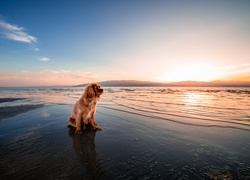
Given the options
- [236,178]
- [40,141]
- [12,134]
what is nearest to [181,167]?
[236,178]

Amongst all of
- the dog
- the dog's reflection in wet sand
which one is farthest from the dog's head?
the dog's reflection in wet sand

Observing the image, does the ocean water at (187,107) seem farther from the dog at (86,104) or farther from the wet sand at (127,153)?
the dog at (86,104)

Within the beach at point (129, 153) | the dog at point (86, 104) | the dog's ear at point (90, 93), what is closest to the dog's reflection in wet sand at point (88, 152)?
the beach at point (129, 153)

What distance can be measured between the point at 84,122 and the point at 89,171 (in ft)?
10.2

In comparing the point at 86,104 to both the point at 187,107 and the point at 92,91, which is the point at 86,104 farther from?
the point at 187,107

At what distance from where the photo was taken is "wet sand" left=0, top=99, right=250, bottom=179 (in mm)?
2662

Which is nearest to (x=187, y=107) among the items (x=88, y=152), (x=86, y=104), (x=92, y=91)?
(x=92, y=91)

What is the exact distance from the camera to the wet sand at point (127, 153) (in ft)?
8.73

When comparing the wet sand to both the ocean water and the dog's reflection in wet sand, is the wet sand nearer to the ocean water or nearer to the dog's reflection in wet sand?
the dog's reflection in wet sand

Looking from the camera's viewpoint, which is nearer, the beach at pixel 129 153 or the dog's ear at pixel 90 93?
the beach at pixel 129 153

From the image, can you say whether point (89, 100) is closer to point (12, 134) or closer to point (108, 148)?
point (108, 148)

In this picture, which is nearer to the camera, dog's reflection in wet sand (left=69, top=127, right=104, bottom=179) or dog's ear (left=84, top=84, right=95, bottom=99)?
dog's reflection in wet sand (left=69, top=127, right=104, bottom=179)

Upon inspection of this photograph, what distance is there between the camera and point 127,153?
3.46 meters

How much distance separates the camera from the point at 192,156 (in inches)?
129
